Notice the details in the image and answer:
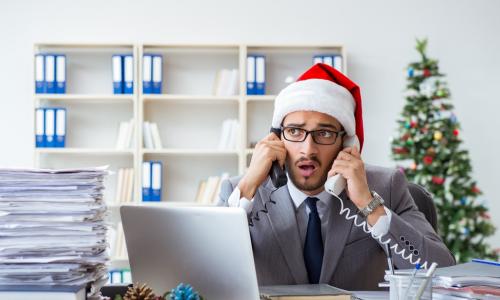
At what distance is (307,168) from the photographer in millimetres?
2156

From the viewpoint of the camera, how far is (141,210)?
4.87 feet

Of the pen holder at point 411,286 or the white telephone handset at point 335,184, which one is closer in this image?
the pen holder at point 411,286

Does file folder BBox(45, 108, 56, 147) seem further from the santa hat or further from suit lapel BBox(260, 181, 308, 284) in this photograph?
suit lapel BBox(260, 181, 308, 284)

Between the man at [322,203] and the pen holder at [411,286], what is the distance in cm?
63

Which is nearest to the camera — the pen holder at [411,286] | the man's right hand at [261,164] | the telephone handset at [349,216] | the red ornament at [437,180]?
the pen holder at [411,286]

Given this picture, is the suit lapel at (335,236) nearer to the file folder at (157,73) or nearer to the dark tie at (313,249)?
the dark tie at (313,249)

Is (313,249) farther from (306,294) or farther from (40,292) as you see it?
(40,292)

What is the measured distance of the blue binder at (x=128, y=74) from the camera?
527 centimetres

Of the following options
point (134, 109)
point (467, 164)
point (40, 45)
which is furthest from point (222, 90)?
point (467, 164)

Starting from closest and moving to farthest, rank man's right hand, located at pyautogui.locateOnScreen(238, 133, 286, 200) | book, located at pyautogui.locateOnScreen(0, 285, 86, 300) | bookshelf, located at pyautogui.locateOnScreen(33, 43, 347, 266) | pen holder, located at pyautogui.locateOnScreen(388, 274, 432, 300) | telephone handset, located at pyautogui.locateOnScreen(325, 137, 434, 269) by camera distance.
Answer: book, located at pyautogui.locateOnScreen(0, 285, 86, 300) → pen holder, located at pyautogui.locateOnScreen(388, 274, 432, 300) → telephone handset, located at pyautogui.locateOnScreen(325, 137, 434, 269) → man's right hand, located at pyautogui.locateOnScreen(238, 133, 286, 200) → bookshelf, located at pyautogui.locateOnScreen(33, 43, 347, 266)

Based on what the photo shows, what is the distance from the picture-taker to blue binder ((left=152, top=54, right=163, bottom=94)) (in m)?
5.27

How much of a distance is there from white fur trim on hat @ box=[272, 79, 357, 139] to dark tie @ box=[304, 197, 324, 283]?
303 millimetres

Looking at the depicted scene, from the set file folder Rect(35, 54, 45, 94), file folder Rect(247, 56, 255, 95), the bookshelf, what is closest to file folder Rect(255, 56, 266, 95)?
file folder Rect(247, 56, 255, 95)

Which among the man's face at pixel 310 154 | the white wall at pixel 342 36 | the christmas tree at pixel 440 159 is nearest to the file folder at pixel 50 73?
the white wall at pixel 342 36
